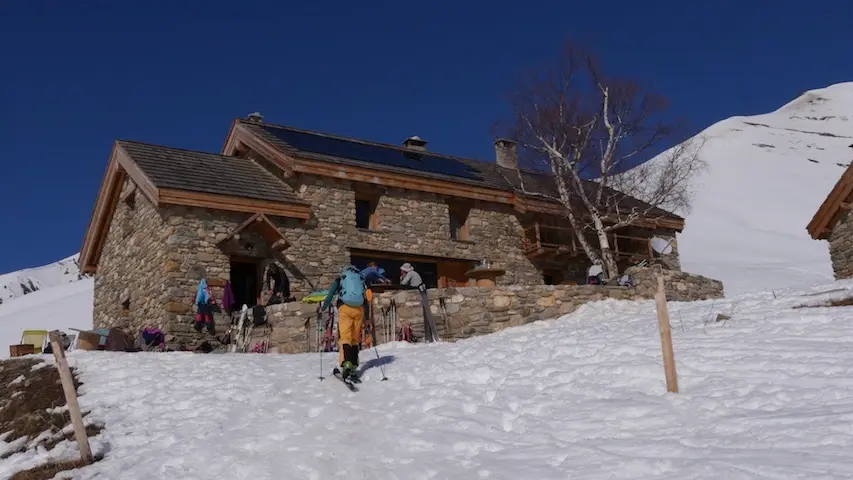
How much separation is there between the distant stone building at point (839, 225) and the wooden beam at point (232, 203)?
1449 cm

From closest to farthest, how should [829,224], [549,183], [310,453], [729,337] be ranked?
1. [310,453]
2. [729,337]
3. [829,224]
4. [549,183]

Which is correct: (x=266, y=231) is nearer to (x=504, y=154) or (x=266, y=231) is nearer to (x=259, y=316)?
(x=259, y=316)

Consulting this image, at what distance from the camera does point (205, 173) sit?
19344mm

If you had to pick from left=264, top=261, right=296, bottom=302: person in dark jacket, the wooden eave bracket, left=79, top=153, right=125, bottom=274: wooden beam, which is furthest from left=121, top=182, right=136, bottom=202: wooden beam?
left=264, top=261, right=296, bottom=302: person in dark jacket

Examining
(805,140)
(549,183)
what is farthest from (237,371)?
(805,140)

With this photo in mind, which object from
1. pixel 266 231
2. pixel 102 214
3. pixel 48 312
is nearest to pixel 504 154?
pixel 266 231

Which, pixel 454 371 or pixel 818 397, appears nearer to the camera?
pixel 818 397

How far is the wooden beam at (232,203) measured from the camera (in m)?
17.3

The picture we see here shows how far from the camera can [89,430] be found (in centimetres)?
799

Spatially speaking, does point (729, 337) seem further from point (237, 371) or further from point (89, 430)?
point (89, 430)

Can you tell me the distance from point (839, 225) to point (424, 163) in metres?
12.1

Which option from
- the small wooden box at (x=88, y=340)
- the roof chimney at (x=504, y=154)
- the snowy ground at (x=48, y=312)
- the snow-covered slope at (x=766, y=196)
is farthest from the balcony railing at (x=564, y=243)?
the snowy ground at (x=48, y=312)

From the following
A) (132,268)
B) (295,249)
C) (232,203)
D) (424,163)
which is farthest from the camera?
(424,163)

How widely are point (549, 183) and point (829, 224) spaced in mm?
8108
